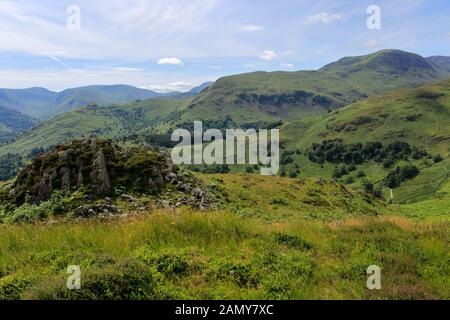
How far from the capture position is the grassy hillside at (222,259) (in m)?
9.65

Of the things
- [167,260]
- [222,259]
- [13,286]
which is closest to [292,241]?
[222,259]

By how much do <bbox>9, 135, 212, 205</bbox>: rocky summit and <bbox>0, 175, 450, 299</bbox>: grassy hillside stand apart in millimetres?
13524

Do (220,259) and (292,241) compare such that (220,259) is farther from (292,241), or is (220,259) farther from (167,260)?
(292,241)

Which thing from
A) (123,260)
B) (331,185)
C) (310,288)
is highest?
(123,260)

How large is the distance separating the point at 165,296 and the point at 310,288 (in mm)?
3869

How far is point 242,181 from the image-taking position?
53.5 metres

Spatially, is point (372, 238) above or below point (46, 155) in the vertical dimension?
below

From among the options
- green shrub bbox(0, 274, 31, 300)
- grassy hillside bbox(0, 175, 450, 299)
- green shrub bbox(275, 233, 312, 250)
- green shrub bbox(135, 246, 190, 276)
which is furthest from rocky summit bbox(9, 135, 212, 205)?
green shrub bbox(0, 274, 31, 300)

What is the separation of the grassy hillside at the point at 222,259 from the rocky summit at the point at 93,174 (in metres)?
13.5

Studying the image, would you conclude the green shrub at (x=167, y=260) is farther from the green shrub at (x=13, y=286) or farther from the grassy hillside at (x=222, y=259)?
the green shrub at (x=13, y=286)

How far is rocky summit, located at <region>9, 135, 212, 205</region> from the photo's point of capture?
2800 cm

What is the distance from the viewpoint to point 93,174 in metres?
28.8
